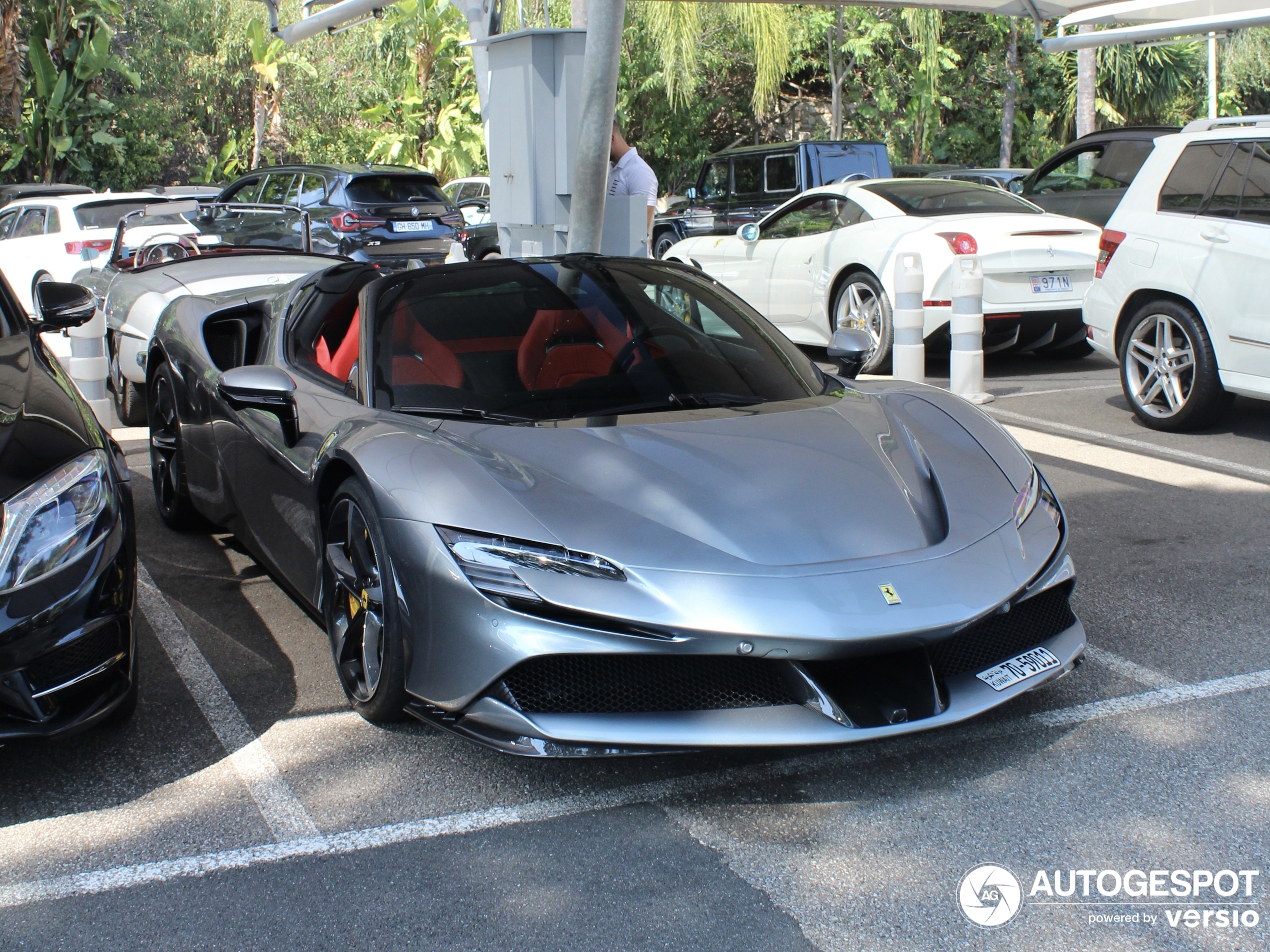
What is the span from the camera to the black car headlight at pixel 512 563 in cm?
290

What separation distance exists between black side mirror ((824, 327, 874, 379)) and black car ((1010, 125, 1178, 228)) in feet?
26.1

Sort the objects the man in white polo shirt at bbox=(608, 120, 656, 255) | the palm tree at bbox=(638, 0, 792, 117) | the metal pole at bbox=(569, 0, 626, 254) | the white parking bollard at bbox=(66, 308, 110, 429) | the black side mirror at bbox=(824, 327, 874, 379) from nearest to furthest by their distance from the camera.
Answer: the black side mirror at bbox=(824, 327, 874, 379) → the metal pole at bbox=(569, 0, 626, 254) → the white parking bollard at bbox=(66, 308, 110, 429) → the man in white polo shirt at bbox=(608, 120, 656, 255) → the palm tree at bbox=(638, 0, 792, 117)

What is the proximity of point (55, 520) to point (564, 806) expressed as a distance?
57.4 inches

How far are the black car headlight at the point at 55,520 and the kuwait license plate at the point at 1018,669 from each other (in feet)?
7.41

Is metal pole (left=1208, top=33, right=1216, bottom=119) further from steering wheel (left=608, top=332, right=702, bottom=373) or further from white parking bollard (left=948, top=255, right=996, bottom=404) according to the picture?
steering wheel (left=608, top=332, right=702, bottom=373)

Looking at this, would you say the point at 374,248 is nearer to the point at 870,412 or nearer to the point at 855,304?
the point at 855,304

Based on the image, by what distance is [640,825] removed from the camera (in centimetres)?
287

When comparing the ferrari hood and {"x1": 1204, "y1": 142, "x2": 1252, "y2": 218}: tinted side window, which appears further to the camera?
{"x1": 1204, "y1": 142, "x2": 1252, "y2": 218}: tinted side window

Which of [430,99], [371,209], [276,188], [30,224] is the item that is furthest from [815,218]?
[430,99]

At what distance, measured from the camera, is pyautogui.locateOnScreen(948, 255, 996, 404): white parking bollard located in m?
7.68

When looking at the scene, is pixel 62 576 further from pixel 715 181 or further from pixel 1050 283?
pixel 715 181

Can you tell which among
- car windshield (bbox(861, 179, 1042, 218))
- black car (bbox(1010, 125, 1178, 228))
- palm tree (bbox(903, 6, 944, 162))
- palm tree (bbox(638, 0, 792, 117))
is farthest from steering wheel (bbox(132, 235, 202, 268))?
palm tree (bbox(903, 6, 944, 162))

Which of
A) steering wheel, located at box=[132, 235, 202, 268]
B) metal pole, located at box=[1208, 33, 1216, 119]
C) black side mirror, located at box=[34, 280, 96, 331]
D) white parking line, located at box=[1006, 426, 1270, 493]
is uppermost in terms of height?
metal pole, located at box=[1208, 33, 1216, 119]

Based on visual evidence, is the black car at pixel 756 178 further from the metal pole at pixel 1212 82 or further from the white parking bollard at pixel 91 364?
the metal pole at pixel 1212 82
